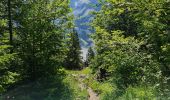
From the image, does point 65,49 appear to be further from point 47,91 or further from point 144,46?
point 144,46

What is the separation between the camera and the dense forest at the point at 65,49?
48.9 ft

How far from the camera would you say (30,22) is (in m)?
27.5

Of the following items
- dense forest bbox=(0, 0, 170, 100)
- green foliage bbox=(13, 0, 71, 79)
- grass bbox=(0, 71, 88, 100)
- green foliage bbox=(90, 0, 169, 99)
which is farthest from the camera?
green foliage bbox=(13, 0, 71, 79)

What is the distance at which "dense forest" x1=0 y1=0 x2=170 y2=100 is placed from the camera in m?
14.9

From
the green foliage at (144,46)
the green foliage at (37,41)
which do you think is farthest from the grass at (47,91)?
the green foliage at (144,46)

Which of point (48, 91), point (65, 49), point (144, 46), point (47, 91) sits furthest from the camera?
point (65, 49)

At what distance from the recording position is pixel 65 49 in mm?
30156

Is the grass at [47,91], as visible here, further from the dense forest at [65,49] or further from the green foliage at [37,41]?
the green foliage at [37,41]

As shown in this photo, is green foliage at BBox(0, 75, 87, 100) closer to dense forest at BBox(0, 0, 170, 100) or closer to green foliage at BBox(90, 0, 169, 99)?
dense forest at BBox(0, 0, 170, 100)

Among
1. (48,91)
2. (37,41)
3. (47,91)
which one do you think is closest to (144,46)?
(48,91)

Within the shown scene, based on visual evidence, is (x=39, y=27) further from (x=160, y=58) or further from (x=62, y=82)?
(x=160, y=58)

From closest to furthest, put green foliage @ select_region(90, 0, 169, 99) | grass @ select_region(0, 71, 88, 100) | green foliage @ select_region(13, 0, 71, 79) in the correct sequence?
green foliage @ select_region(90, 0, 169, 99), grass @ select_region(0, 71, 88, 100), green foliage @ select_region(13, 0, 71, 79)

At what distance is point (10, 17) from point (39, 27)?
2229mm

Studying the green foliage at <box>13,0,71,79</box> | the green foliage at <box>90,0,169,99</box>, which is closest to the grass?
the green foliage at <box>13,0,71,79</box>
